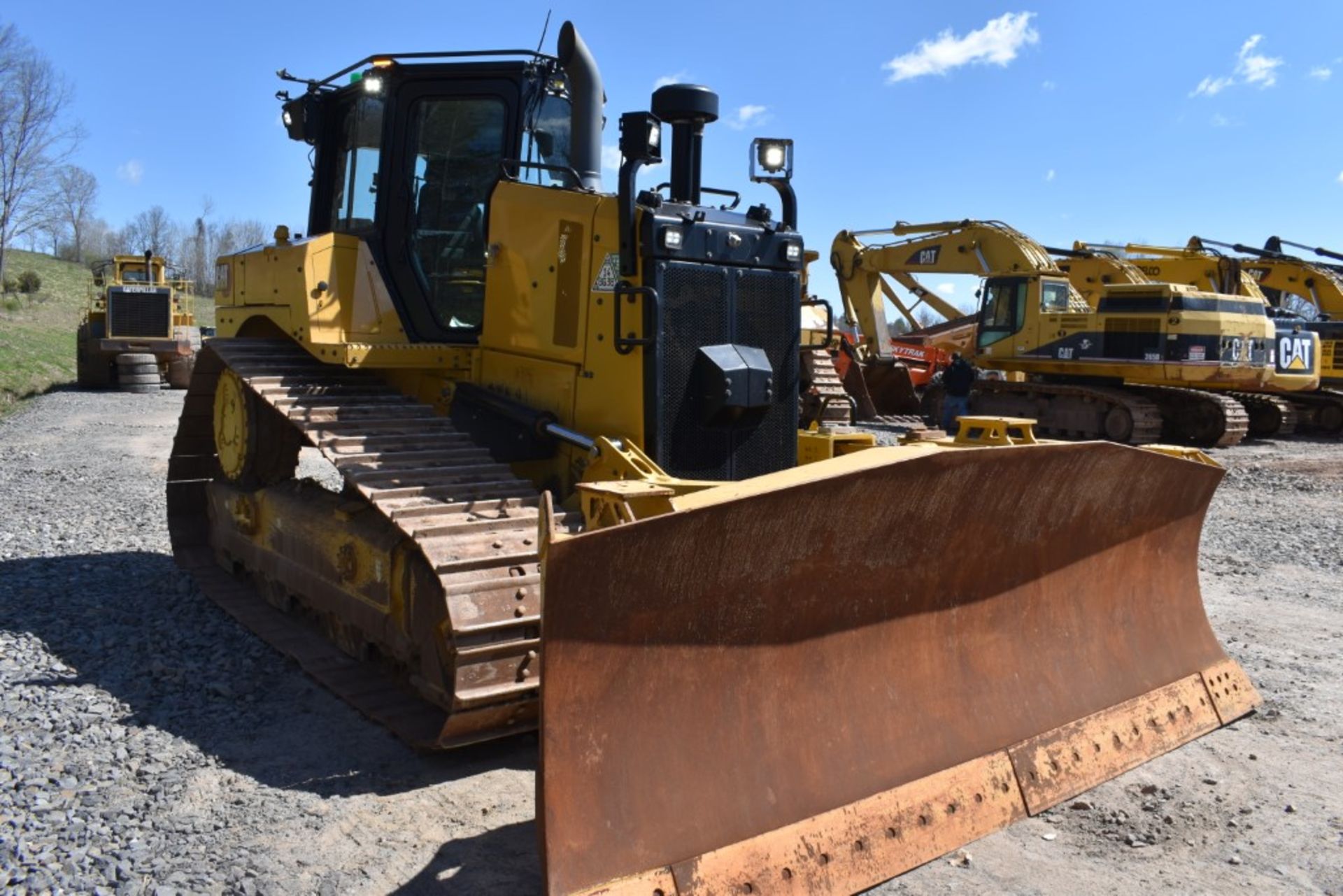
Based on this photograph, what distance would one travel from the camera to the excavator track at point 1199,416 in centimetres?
1695

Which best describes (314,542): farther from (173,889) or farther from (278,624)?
(173,889)

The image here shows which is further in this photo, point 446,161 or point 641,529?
point 446,161

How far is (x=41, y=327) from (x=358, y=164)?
35500 millimetres

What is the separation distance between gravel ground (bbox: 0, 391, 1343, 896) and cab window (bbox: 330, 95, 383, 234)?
2.33m

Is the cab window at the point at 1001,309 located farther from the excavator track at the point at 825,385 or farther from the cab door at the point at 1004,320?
the excavator track at the point at 825,385

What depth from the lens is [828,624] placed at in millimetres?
3734

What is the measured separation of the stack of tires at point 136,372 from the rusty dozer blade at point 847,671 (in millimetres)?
23353

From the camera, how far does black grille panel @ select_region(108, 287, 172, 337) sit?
2372 centimetres

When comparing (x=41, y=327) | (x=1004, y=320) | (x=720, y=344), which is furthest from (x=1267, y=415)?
(x=41, y=327)

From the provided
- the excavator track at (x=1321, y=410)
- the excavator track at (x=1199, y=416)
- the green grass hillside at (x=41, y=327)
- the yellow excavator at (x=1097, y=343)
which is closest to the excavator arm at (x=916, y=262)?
the yellow excavator at (x=1097, y=343)

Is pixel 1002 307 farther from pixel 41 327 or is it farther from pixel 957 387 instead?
pixel 41 327

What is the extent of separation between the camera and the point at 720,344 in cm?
500

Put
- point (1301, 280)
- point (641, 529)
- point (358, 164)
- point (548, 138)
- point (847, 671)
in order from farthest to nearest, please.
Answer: point (1301, 280)
point (358, 164)
point (548, 138)
point (847, 671)
point (641, 529)

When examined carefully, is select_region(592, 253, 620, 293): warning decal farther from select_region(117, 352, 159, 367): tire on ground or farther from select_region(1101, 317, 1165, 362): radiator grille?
select_region(117, 352, 159, 367): tire on ground
